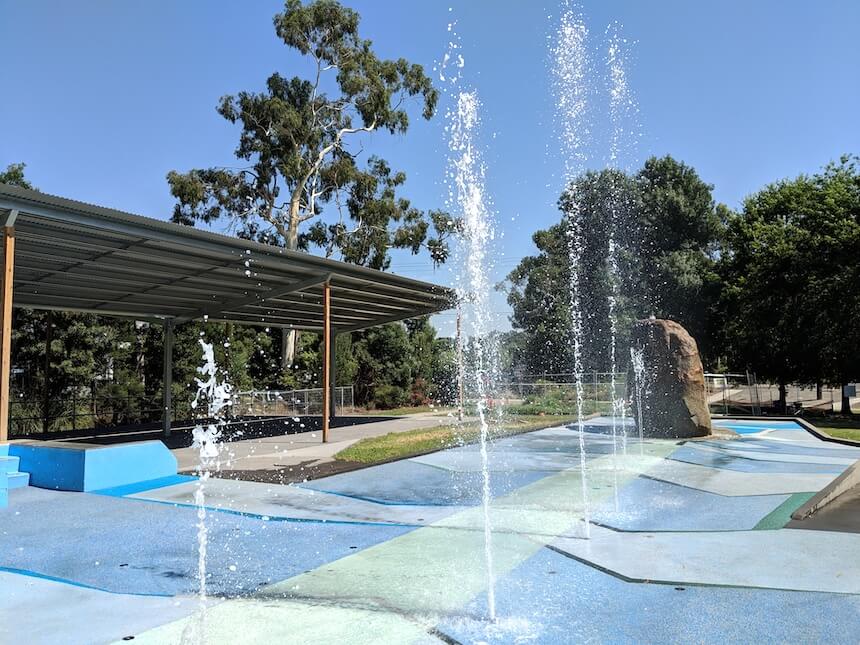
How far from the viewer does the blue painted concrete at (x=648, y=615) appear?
11.8ft

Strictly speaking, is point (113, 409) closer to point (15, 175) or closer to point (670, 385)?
point (15, 175)

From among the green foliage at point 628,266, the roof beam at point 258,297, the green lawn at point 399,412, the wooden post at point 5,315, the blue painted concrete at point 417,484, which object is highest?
the green foliage at point 628,266

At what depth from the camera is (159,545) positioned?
597 cm

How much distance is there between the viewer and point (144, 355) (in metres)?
23.2

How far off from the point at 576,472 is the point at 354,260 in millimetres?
22988

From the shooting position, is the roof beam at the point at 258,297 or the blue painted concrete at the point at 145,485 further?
the roof beam at the point at 258,297

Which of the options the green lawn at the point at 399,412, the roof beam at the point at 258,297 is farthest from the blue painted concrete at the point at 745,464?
the green lawn at the point at 399,412

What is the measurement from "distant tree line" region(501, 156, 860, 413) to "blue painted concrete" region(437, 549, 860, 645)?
19527 millimetres

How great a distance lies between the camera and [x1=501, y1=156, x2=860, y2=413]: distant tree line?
2177 centimetres

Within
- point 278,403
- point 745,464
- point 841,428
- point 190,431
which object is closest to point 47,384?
point 190,431

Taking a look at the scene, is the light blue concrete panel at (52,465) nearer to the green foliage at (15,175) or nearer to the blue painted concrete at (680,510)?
the blue painted concrete at (680,510)

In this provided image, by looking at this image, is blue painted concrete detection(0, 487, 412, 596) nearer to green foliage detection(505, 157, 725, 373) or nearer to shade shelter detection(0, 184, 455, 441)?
shade shelter detection(0, 184, 455, 441)

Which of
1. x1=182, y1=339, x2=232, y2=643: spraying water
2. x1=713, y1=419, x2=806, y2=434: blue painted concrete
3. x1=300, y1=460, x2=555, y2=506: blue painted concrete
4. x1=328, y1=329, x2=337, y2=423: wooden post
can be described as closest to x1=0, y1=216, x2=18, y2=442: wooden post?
x1=182, y1=339, x2=232, y2=643: spraying water

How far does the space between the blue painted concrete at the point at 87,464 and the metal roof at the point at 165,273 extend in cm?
330
